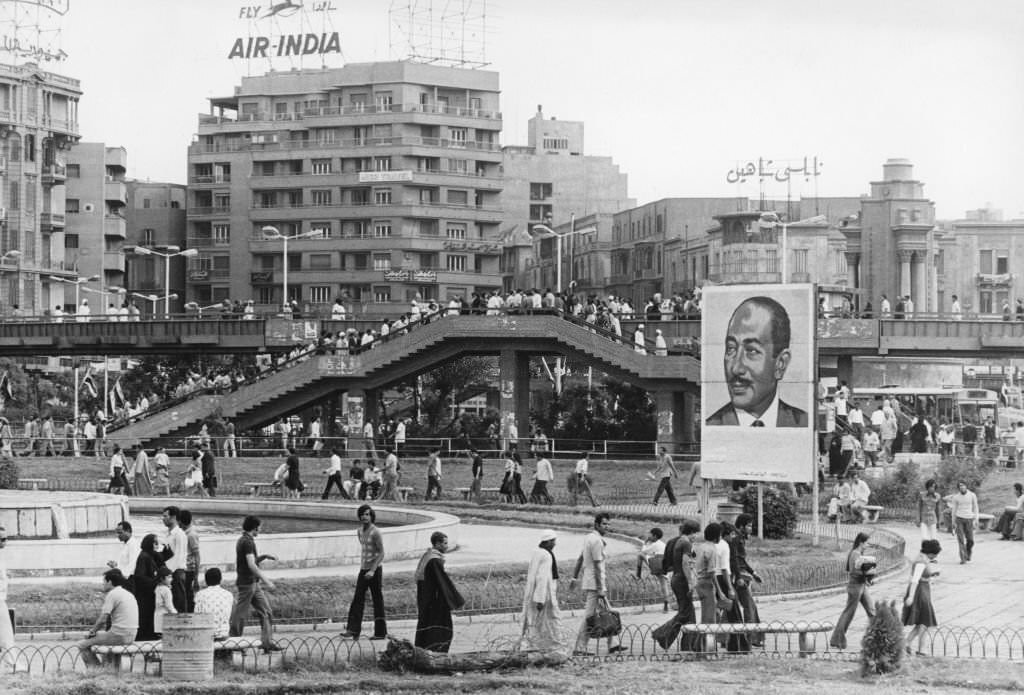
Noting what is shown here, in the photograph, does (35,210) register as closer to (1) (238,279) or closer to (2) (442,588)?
(1) (238,279)

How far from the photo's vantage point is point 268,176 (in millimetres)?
129125

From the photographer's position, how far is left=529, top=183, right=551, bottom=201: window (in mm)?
145750

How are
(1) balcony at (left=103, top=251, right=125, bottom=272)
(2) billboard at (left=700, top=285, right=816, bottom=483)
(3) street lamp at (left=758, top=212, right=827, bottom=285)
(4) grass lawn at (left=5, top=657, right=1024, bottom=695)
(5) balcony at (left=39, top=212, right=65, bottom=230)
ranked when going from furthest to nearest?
(1) balcony at (left=103, top=251, right=125, bottom=272) < (5) balcony at (left=39, top=212, right=65, bottom=230) < (3) street lamp at (left=758, top=212, right=827, bottom=285) < (2) billboard at (left=700, top=285, right=816, bottom=483) < (4) grass lawn at (left=5, top=657, right=1024, bottom=695)

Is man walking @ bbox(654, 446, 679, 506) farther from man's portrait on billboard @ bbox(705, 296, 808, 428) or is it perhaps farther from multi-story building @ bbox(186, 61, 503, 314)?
multi-story building @ bbox(186, 61, 503, 314)

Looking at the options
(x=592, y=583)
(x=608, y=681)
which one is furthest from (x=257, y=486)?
(x=608, y=681)

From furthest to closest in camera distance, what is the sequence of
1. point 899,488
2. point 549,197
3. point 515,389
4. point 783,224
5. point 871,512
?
point 549,197 < point 783,224 < point 515,389 < point 899,488 < point 871,512

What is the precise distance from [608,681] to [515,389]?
42966mm

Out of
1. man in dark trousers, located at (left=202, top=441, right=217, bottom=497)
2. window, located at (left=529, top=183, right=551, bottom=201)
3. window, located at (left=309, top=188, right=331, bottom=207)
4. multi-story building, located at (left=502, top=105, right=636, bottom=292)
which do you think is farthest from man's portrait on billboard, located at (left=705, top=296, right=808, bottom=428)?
window, located at (left=529, top=183, right=551, bottom=201)

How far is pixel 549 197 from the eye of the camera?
146 metres

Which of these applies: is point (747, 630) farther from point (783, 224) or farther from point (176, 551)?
point (783, 224)

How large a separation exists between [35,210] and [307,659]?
341 feet

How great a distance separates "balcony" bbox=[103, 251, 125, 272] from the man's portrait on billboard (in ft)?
344

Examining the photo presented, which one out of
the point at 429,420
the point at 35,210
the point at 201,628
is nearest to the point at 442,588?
the point at 201,628

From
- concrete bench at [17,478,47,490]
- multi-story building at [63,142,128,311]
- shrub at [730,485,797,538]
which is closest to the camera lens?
shrub at [730,485,797,538]
